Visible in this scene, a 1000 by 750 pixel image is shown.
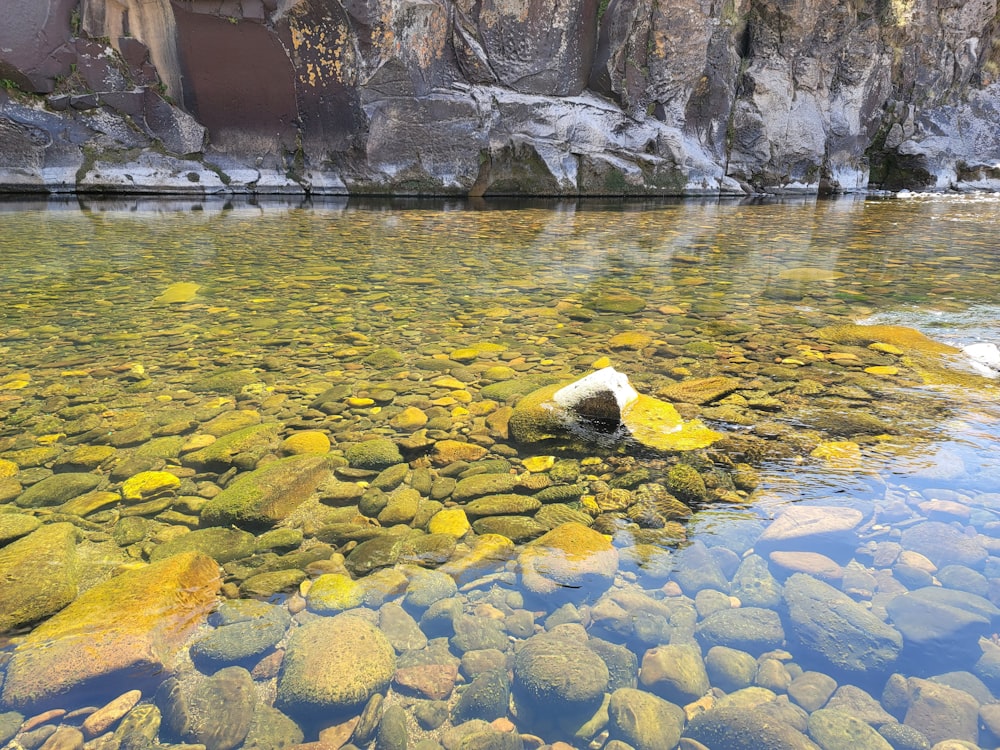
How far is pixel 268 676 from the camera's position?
0.99 meters

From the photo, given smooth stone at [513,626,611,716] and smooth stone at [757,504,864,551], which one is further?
Result: smooth stone at [757,504,864,551]

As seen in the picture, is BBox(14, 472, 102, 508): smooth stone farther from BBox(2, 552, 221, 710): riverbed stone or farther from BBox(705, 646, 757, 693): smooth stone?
BBox(705, 646, 757, 693): smooth stone

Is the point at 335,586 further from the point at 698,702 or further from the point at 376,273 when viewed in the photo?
the point at 376,273

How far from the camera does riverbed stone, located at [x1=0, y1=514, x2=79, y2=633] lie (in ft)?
3.61

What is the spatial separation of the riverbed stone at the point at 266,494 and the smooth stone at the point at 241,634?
0.92 feet

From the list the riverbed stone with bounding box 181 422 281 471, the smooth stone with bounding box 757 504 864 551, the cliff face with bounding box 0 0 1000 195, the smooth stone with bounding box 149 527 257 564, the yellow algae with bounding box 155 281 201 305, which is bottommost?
the smooth stone with bounding box 149 527 257 564

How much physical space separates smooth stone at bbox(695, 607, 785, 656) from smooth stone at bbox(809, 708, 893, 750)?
0.45 ft

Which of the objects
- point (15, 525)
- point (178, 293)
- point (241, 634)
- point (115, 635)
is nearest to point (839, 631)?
point (241, 634)

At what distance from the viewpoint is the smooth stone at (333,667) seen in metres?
0.94

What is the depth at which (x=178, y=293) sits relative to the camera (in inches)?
138

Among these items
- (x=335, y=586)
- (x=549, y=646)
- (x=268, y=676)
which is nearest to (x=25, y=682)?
(x=268, y=676)

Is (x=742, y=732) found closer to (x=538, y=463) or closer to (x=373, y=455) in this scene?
(x=538, y=463)

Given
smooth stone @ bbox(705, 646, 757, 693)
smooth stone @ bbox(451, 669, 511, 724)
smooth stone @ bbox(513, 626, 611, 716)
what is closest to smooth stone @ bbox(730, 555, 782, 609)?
smooth stone @ bbox(705, 646, 757, 693)

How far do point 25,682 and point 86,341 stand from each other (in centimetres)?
212
